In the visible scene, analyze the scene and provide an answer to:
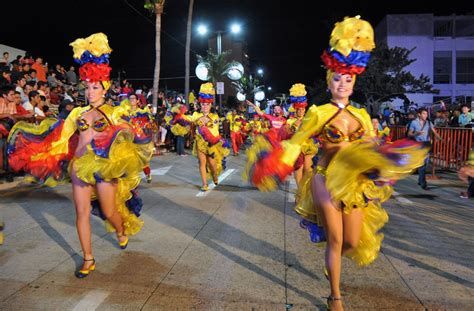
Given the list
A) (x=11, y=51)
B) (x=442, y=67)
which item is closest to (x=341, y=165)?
(x=11, y=51)

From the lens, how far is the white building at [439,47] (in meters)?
46.0

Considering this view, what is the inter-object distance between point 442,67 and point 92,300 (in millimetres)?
50492

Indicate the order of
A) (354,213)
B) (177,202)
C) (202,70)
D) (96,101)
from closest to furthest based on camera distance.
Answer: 1. (354,213)
2. (96,101)
3. (177,202)
4. (202,70)

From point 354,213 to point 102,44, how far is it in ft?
10.3

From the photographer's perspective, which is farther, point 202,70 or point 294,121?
point 202,70

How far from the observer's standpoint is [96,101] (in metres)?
4.75

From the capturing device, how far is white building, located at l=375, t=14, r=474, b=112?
4600cm

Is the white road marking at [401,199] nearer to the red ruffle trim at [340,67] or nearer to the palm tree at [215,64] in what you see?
the red ruffle trim at [340,67]

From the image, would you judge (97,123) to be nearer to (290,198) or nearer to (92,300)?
(92,300)

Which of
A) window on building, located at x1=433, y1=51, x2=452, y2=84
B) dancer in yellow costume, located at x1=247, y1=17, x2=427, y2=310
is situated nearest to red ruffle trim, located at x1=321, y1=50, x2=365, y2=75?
dancer in yellow costume, located at x1=247, y1=17, x2=427, y2=310

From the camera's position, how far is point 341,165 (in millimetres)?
3416

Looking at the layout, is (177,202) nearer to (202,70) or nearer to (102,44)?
(102,44)

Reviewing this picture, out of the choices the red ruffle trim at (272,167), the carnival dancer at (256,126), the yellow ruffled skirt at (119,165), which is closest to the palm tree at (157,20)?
the carnival dancer at (256,126)

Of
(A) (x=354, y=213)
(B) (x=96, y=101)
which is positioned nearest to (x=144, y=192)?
(B) (x=96, y=101)
